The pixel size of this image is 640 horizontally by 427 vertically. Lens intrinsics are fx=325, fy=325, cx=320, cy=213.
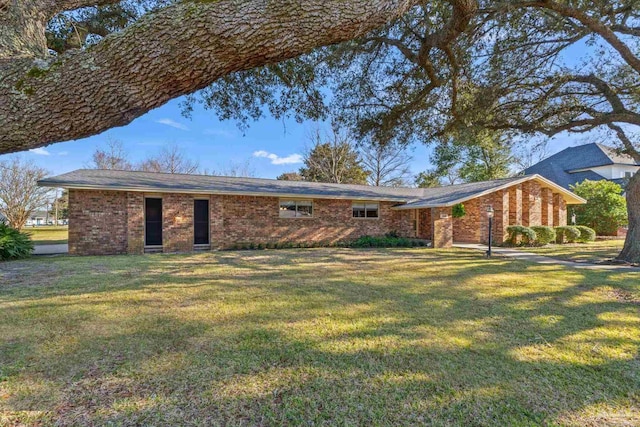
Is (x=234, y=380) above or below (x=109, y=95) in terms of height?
below

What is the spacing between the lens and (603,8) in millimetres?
7723

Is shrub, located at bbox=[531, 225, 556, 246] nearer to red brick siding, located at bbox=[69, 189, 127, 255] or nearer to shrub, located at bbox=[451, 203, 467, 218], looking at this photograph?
shrub, located at bbox=[451, 203, 467, 218]

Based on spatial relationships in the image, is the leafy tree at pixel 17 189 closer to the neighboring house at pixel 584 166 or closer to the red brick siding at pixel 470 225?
the red brick siding at pixel 470 225

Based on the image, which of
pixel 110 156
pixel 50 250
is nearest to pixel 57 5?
pixel 50 250

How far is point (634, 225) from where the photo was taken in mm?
10055

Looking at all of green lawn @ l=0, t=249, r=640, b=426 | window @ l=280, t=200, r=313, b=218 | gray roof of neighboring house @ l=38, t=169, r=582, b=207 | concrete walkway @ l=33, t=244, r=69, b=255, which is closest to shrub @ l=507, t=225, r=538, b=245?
gray roof of neighboring house @ l=38, t=169, r=582, b=207

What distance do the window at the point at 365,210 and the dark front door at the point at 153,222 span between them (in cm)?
876

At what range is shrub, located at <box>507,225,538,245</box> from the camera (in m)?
15.4

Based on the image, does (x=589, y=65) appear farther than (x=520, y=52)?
Yes

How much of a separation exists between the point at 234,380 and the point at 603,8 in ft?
35.9

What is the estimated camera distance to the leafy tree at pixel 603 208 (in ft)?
62.9

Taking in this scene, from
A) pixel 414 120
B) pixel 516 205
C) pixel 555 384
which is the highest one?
pixel 414 120

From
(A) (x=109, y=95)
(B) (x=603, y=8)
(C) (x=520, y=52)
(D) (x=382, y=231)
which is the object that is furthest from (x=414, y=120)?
(A) (x=109, y=95)

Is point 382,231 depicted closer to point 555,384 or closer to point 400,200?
point 400,200
